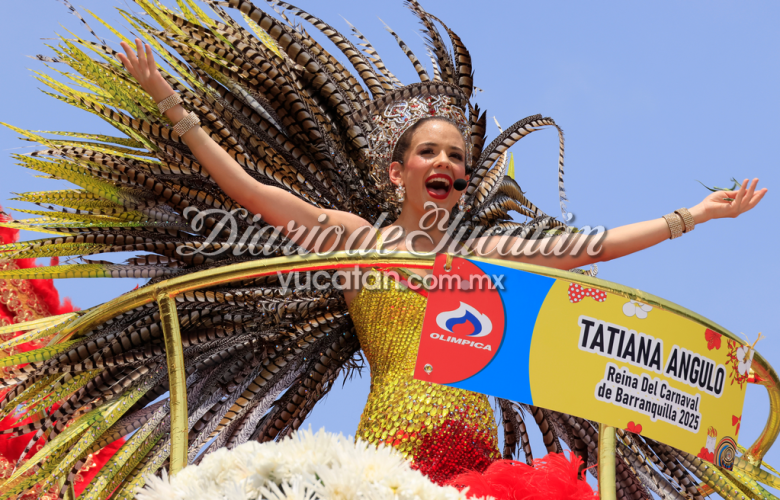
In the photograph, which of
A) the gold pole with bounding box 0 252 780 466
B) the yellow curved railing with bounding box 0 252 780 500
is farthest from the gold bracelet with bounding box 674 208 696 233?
the yellow curved railing with bounding box 0 252 780 500

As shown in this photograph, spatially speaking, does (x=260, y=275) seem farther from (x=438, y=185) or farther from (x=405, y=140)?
(x=405, y=140)

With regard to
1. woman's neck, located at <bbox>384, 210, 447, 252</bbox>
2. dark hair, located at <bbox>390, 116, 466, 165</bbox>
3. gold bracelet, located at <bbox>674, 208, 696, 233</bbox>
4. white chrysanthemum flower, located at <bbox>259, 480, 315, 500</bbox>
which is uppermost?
gold bracelet, located at <bbox>674, 208, 696, 233</bbox>

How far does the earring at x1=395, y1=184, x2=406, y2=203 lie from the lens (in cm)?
315

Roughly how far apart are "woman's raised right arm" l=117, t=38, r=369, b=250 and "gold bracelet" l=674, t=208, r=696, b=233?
1.38 meters

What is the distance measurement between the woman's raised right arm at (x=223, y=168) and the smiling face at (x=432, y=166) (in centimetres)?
39

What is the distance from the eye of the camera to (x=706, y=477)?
3.35 m

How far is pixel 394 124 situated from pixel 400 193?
1.02 feet

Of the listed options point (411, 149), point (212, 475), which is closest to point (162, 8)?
point (411, 149)

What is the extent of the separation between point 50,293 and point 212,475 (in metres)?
3.32

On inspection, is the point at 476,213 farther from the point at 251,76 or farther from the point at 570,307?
the point at 570,307

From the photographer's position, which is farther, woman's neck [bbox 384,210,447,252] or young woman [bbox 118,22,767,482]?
woman's neck [bbox 384,210,447,252]

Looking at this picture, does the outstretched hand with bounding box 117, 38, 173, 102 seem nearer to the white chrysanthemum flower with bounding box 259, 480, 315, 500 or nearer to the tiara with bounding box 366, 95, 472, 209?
the tiara with bounding box 366, 95, 472, 209

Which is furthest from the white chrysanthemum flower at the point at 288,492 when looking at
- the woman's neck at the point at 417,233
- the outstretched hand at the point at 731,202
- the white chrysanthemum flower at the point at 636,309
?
the outstretched hand at the point at 731,202

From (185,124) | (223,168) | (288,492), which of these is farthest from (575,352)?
(185,124)
